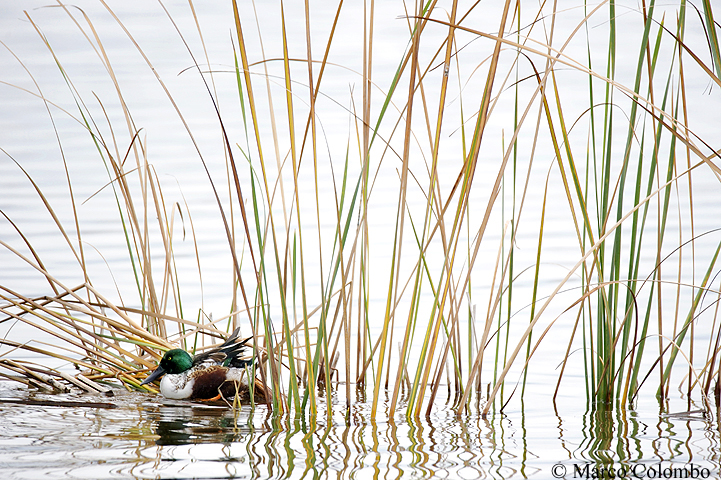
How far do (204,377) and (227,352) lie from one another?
0.20m

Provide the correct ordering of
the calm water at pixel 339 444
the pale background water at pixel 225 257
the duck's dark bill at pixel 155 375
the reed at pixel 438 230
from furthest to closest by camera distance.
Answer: the duck's dark bill at pixel 155 375, the reed at pixel 438 230, the pale background water at pixel 225 257, the calm water at pixel 339 444

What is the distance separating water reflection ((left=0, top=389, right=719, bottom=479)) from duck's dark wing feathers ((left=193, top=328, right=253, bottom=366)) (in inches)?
15.2

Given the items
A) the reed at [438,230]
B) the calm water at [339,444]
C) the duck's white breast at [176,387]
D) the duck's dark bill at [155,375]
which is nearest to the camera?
the calm water at [339,444]

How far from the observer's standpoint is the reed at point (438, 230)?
7.62 feet

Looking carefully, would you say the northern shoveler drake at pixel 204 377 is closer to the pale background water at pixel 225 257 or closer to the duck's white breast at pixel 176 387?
the duck's white breast at pixel 176 387

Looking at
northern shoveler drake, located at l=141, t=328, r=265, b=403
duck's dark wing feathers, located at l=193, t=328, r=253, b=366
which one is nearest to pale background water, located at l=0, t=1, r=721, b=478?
northern shoveler drake, located at l=141, t=328, r=265, b=403

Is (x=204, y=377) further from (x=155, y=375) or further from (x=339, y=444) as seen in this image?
(x=339, y=444)

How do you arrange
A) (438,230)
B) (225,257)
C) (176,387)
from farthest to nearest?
(438,230) < (225,257) < (176,387)

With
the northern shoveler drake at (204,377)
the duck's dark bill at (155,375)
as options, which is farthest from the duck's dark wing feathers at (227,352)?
the duck's dark bill at (155,375)

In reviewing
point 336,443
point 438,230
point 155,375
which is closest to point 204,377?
point 155,375

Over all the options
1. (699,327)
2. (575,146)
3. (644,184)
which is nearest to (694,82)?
(575,146)

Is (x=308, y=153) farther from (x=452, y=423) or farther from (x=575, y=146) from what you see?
(x=452, y=423)

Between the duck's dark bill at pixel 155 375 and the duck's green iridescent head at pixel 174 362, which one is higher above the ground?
the duck's green iridescent head at pixel 174 362

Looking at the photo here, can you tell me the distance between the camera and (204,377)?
2.97 metres
